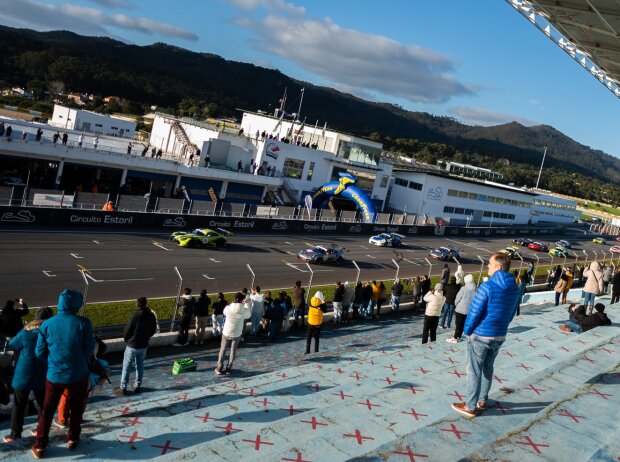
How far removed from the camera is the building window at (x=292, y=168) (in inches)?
2261

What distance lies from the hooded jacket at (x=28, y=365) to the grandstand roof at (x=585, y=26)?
601 inches

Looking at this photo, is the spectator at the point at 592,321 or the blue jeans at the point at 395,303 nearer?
the spectator at the point at 592,321

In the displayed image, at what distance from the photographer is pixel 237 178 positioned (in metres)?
52.0

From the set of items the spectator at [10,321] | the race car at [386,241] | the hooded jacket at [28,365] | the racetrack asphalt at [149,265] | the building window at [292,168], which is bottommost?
the racetrack asphalt at [149,265]

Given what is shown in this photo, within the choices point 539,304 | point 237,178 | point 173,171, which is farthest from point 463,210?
point 539,304

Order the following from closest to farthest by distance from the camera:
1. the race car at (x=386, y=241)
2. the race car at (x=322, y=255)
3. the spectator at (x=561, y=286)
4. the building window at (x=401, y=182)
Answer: the spectator at (x=561, y=286) → the race car at (x=322, y=255) → the race car at (x=386, y=241) → the building window at (x=401, y=182)

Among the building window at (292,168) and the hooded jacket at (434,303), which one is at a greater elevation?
the building window at (292,168)

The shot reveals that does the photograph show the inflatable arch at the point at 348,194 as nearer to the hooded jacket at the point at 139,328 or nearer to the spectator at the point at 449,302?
the spectator at the point at 449,302

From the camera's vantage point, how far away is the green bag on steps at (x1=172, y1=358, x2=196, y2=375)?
1133 centimetres

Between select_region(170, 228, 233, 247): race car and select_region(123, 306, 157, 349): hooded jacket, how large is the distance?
2265 cm

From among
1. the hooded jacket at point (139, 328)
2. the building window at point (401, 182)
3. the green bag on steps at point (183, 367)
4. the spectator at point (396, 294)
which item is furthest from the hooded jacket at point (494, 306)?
the building window at point (401, 182)

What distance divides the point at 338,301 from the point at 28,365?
1286 cm

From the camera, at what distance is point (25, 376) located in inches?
228

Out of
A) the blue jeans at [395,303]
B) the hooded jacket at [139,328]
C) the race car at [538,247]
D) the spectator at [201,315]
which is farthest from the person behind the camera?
the race car at [538,247]
